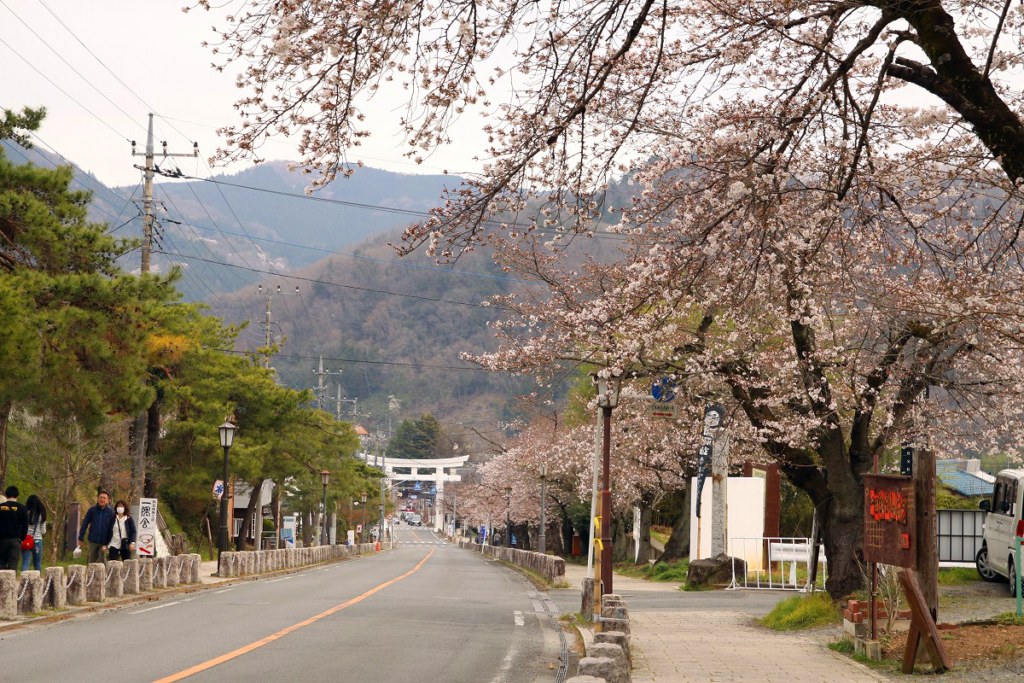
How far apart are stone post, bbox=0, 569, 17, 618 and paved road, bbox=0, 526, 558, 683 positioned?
69 cm

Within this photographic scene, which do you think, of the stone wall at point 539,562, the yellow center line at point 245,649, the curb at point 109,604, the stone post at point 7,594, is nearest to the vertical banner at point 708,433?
the stone wall at point 539,562

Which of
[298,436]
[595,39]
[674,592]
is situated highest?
[595,39]

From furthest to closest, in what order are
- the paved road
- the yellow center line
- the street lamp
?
the street lamp
the paved road
the yellow center line

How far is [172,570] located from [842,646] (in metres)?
15.2

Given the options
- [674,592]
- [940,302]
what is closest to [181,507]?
[674,592]

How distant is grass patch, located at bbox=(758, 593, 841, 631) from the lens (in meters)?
15.8

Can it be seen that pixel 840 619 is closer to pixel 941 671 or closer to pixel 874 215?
pixel 941 671

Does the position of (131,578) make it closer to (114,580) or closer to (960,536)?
(114,580)

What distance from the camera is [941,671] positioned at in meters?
10.1

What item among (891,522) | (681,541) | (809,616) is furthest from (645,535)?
(891,522)

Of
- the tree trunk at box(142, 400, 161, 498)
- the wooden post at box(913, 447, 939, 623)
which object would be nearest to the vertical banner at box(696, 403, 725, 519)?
the wooden post at box(913, 447, 939, 623)

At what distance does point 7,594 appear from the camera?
13.9 m

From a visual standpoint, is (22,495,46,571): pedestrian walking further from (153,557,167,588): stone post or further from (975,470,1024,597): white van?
(975,470,1024,597): white van

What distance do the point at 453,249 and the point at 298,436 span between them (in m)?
35.4
